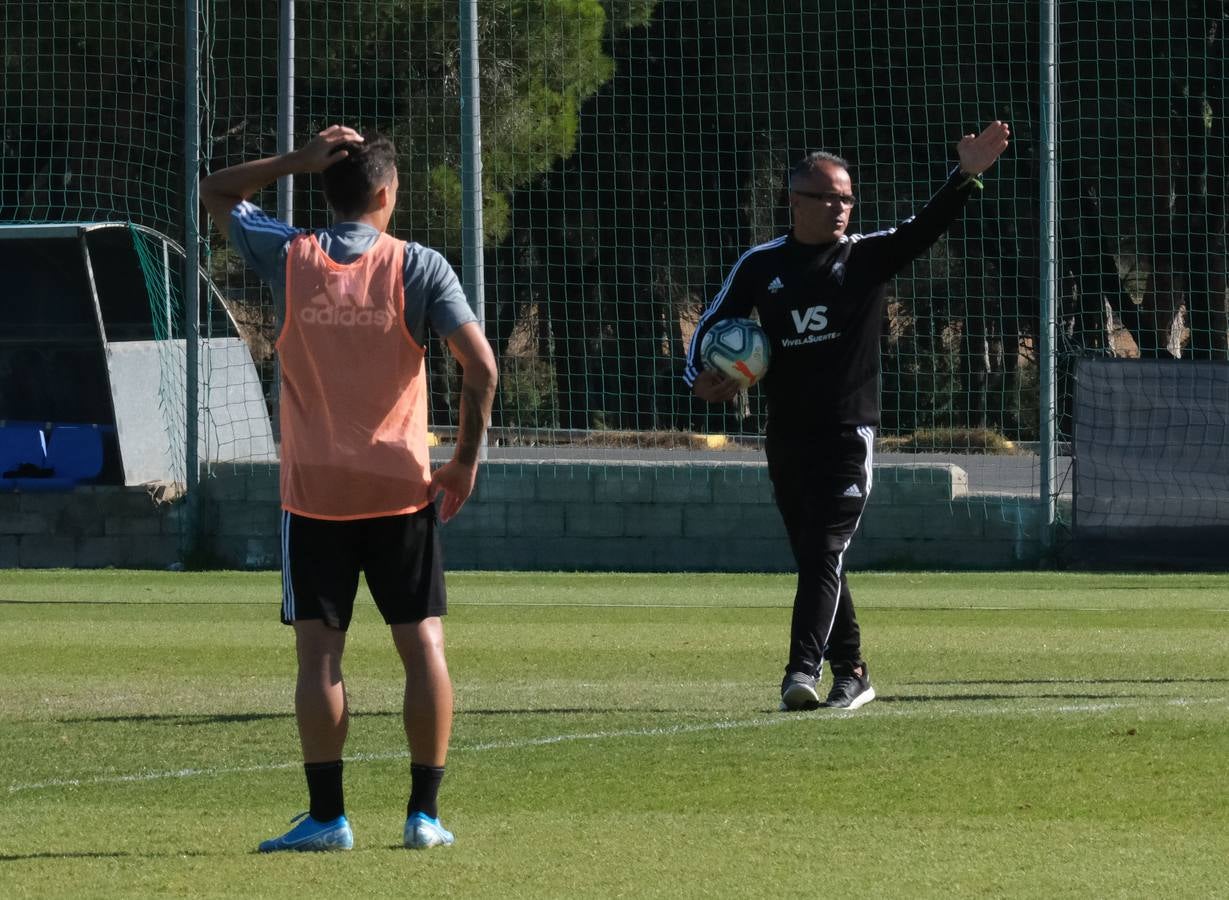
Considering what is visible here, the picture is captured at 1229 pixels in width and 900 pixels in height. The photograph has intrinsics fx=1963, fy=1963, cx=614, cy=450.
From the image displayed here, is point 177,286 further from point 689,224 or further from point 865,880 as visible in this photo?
point 865,880

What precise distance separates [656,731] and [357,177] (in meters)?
2.58

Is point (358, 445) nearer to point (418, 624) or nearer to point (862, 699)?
point (418, 624)

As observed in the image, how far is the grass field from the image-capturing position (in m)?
4.52

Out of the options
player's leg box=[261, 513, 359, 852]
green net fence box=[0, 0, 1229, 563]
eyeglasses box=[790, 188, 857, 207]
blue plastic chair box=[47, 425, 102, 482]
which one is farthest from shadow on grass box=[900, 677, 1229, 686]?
blue plastic chair box=[47, 425, 102, 482]

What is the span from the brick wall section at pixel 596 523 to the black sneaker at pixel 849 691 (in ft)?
26.7

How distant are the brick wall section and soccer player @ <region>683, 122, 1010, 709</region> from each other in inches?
327

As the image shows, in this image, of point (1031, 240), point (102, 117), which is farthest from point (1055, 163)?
point (102, 117)

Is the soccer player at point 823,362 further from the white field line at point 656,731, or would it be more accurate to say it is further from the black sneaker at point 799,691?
the white field line at point 656,731

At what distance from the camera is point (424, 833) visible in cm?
479

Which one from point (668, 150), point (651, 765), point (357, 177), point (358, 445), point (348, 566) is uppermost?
point (668, 150)

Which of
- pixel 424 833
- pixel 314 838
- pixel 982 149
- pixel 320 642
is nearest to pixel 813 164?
pixel 982 149

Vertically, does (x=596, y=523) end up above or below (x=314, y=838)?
below

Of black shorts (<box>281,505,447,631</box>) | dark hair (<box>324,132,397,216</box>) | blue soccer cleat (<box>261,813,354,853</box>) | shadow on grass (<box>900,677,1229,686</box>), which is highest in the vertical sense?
dark hair (<box>324,132,397,216</box>)

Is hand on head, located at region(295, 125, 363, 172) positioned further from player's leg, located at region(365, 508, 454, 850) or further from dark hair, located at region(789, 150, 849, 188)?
→ dark hair, located at region(789, 150, 849, 188)
